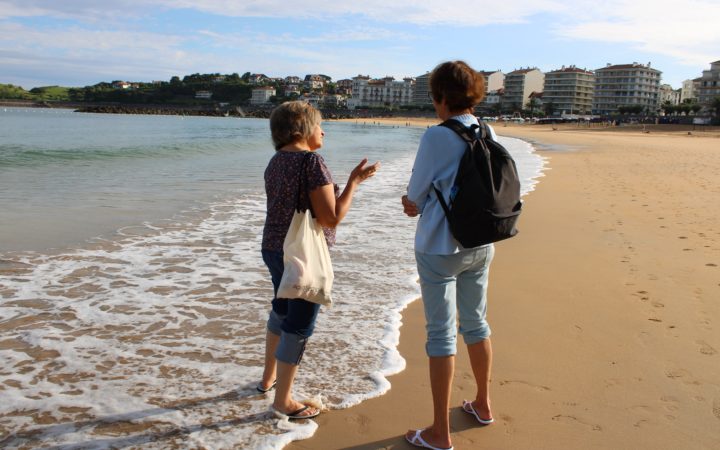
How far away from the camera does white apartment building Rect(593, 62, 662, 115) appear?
12419 centimetres

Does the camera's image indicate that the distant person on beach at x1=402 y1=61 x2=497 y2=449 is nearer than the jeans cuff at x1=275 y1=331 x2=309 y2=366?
Yes

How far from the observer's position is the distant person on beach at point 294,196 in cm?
250

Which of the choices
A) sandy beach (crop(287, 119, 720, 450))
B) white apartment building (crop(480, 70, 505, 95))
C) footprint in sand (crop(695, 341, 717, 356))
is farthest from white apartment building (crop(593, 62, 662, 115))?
footprint in sand (crop(695, 341, 717, 356))

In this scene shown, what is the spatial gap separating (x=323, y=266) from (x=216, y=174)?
13412 mm

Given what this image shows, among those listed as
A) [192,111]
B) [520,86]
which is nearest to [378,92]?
[520,86]

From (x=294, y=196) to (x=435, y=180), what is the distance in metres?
0.64

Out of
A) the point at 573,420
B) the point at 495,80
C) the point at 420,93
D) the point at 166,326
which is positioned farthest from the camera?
the point at 420,93

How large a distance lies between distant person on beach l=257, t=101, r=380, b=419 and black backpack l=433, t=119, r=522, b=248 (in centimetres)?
46

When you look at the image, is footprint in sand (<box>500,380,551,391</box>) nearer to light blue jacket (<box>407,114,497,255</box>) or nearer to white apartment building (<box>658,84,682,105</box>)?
light blue jacket (<box>407,114,497,255</box>)

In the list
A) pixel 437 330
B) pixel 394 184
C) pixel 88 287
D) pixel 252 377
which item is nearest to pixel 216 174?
pixel 394 184

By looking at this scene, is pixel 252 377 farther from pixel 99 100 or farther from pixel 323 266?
pixel 99 100

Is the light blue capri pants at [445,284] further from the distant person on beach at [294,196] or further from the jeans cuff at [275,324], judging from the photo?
the jeans cuff at [275,324]

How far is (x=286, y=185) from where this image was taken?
253cm

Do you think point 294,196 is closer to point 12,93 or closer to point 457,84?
point 457,84
